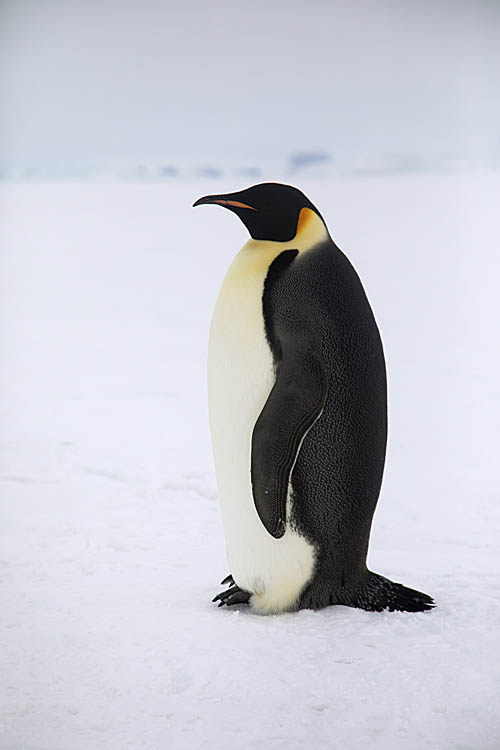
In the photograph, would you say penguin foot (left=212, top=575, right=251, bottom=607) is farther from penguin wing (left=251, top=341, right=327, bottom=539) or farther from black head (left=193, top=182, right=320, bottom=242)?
black head (left=193, top=182, right=320, bottom=242)

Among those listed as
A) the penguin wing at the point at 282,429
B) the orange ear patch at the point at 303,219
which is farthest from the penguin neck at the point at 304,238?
the penguin wing at the point at 282,429

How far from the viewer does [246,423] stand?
1298 mm

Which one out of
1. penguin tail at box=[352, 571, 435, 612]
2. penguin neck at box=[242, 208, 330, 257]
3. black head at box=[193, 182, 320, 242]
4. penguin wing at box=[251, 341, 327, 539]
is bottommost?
penguin tail at box=[352, 571, 435, 612]

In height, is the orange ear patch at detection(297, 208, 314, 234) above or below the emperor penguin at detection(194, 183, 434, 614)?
above

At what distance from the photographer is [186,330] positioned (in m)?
3.09

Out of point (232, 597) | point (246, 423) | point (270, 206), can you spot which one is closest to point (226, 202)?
point (270, 206)

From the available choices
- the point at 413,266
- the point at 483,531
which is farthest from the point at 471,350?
the point at 483,531

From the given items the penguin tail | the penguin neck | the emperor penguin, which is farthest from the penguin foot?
the penguin neck

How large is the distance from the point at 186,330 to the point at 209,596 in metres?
1.73

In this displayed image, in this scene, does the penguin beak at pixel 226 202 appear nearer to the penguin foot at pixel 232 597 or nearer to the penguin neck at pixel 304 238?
the penguin neck at pixel 304 238

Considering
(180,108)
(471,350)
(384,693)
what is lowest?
(384,693)

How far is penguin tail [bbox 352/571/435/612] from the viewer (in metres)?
1.35

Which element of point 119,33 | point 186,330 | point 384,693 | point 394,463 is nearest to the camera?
point 384,693

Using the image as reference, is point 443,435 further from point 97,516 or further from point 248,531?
point 248,531
